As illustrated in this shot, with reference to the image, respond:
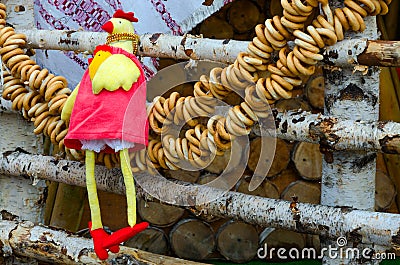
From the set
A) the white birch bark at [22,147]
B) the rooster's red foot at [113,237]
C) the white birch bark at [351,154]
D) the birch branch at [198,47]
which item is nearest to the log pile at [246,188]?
the white birch bark at [22,147]

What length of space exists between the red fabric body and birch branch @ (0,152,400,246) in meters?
0.28

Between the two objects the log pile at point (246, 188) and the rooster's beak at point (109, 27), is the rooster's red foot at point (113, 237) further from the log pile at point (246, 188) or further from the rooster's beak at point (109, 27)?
the log pile at point (246, 188)

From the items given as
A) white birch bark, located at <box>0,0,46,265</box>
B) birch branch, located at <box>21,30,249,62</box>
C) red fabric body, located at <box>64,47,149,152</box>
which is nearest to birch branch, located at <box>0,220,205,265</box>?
white birch bark, located at <box>0,0,46,265</box>

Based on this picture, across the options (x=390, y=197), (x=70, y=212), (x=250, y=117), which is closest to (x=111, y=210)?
(x=70, y=212)

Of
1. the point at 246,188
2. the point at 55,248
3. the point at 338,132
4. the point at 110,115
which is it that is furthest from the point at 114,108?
the point at 246,188

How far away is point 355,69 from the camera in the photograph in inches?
47.3

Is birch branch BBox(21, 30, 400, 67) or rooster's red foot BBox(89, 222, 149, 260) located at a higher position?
birch branch BBox(21, 30, 400, 67)

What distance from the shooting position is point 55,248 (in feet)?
5.06

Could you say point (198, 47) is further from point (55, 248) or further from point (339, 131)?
point (55, 248)

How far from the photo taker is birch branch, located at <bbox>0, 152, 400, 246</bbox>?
1177 mm

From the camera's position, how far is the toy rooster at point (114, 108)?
1138 millimetres

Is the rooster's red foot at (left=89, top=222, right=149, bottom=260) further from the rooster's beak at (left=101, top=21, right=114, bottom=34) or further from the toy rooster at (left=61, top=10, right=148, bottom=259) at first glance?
the rooster's beak at (left=101, top=21, right=114, bottom=34)

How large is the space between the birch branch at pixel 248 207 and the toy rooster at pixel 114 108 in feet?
0.82

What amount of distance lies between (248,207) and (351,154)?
235 mm
